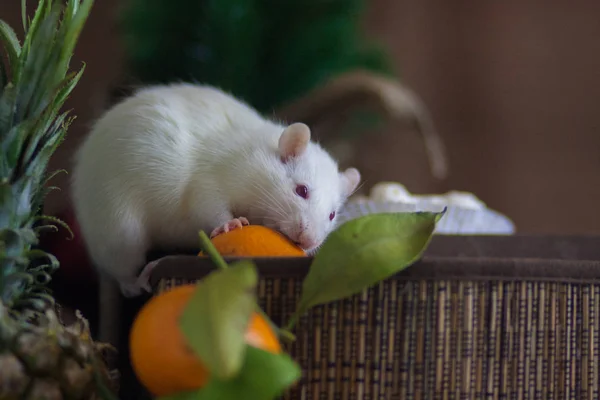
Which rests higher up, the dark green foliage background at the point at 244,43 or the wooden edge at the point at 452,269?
the dark green foliage background at the point at 244,43

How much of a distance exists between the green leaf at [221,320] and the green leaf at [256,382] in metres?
0.01

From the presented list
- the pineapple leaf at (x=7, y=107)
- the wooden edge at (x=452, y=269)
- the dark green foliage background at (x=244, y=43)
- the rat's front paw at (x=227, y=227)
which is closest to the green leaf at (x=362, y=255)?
the wooden edge at (x=452, y=269)

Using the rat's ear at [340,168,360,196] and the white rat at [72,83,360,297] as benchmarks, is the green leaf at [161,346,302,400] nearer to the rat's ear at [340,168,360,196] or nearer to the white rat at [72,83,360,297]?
the white rat at [72,83,360,297]

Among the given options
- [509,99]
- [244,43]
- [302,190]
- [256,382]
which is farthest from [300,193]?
[509,99]

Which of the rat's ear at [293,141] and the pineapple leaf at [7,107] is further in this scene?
the rat's ear at [293,141]

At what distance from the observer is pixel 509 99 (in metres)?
2.16

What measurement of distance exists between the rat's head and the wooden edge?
21 centimetres

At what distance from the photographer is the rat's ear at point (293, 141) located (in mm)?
810

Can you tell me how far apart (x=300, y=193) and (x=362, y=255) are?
0.31m

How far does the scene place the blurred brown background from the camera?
214 cm

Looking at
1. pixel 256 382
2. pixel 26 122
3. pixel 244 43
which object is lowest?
pixel 256 382

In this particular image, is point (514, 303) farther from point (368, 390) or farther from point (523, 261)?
point (368, 390)

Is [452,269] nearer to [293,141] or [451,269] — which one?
[451,269]

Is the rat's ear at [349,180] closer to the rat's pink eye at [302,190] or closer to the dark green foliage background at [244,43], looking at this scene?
the rat's pink eye at [302,190]
